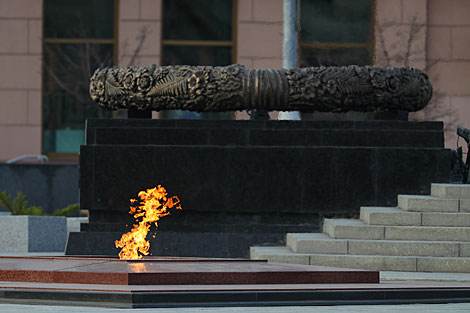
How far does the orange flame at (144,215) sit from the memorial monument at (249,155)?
0.41 ft

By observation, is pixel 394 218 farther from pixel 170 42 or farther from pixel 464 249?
pixel 170 42

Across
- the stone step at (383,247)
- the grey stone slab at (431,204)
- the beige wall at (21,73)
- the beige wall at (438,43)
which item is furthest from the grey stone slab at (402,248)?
the beige wall at (21,73)

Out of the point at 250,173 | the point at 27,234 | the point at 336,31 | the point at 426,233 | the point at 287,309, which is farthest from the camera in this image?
the point at 336,31

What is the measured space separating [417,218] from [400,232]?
41 cm

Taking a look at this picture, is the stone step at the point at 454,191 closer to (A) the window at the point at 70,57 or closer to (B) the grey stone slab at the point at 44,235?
(B) the grey stone slab at the point at 44,235

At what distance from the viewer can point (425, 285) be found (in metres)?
11.6

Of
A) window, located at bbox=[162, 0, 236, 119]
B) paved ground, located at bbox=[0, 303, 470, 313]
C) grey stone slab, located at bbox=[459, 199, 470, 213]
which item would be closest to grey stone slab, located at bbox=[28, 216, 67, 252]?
grey stone slab, located at bbox=[459, 199, 470, 213]

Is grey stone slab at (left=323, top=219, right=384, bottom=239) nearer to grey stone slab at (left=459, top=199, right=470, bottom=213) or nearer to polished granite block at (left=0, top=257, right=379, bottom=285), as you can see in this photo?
grey stone slab at (left=459, top=199, right=470, bottom=213)

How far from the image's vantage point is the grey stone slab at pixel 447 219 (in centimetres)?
1473

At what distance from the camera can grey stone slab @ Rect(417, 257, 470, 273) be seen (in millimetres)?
13930

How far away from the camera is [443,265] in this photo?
14.0 meters

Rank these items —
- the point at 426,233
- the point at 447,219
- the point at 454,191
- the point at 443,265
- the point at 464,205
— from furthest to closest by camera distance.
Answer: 1. the point at 454,191
2. the point at 464,205
3. the point at 447,219
4. the point at 426,233
5. the point at 443,265

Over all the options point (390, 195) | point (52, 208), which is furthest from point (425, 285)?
point (52, 208)

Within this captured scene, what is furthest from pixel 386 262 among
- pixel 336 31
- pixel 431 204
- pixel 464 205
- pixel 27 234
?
pixel 336 31
